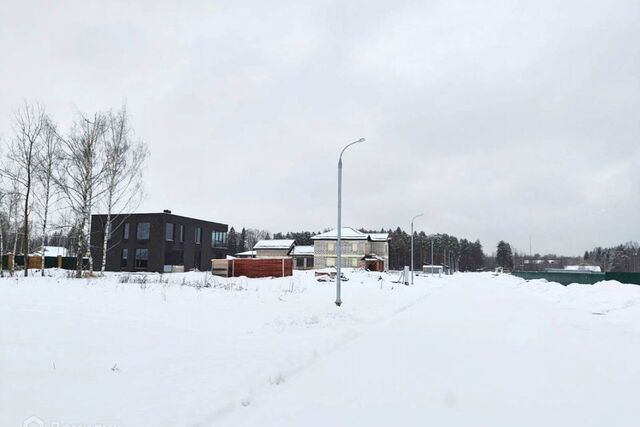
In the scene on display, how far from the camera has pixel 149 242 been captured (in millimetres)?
54438

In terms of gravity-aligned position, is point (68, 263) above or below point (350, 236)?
below

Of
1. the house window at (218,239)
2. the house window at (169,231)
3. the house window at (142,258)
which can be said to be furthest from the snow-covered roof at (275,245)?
the house window at (142,258)

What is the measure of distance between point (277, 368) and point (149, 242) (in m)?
50.0

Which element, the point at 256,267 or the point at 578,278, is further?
the point at 256,267

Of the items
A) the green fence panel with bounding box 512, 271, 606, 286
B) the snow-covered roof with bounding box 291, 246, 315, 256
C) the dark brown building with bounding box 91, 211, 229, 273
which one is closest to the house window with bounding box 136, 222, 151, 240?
the dark brown building with bounding box 91, 211, 229, 273

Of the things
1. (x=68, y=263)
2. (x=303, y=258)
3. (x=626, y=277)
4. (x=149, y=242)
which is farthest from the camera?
(x=303, y=258)

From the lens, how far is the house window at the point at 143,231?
180 feet

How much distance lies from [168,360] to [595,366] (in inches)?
326

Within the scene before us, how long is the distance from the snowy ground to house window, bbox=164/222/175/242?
4113 centimetres

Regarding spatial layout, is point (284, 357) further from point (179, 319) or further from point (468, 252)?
point (468, 252)

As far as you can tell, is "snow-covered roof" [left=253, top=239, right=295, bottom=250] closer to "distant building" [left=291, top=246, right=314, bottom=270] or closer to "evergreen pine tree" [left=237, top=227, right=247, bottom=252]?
"distant building" [left=291, top=246, right=314, bottom=270]

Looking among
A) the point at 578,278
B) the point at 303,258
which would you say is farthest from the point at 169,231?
the point at 303,258

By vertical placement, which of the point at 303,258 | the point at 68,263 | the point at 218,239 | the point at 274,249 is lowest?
the point at 68,263

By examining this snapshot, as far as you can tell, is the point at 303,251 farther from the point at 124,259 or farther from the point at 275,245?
the point at 124,259
